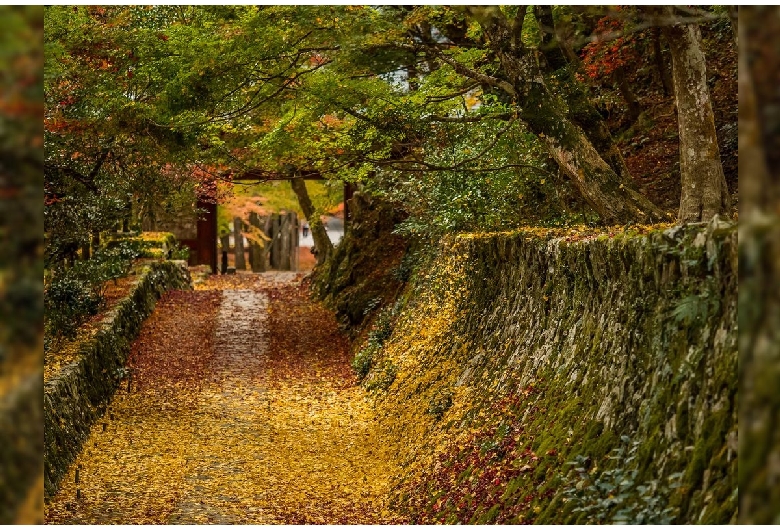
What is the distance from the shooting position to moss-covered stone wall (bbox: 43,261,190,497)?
31.0 feet

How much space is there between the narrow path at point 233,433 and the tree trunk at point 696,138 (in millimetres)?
4118

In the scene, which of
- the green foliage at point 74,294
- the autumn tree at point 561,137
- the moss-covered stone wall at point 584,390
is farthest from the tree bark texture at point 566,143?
the green foliage at point 74,294

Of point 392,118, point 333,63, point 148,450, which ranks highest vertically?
point 333,63

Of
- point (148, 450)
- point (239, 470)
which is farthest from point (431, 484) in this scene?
point (148, 450)

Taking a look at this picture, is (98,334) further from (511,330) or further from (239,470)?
(511,330)

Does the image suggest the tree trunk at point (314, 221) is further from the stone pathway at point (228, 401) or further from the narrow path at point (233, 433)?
the narrow path at point (233, 433)

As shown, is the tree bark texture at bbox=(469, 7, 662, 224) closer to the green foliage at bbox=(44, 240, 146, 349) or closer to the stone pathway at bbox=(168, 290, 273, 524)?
the stone pathway at bbox=(168, 290, 273, 524)

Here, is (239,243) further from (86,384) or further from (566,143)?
(566,143)

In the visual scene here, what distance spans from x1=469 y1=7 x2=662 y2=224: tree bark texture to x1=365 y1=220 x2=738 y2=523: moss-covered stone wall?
2.06 ft

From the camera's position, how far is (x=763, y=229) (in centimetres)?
332

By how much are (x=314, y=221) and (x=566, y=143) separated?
1464 cm

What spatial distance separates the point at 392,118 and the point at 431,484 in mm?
4499

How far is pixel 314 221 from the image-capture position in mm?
22688

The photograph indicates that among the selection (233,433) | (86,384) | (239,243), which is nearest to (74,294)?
(86,384)
